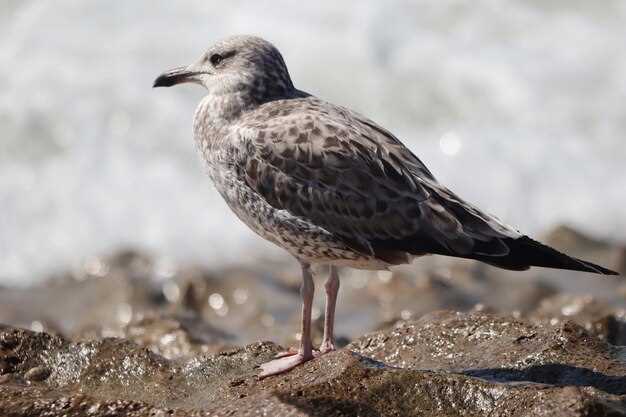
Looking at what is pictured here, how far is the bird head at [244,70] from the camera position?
6723mm

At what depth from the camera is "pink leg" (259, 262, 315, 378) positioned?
5.65 meters

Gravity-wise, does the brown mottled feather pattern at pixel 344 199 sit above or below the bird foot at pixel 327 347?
above

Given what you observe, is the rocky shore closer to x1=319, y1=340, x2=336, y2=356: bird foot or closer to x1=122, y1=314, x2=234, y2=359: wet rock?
x1=122, y1=314, x2=234, y2=359: wet rock

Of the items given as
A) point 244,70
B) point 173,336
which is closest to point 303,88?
point 173,336

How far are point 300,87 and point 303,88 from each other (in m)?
0.05

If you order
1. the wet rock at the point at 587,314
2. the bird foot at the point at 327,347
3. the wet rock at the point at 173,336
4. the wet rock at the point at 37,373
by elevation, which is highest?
the wet rock at the point at 37,373

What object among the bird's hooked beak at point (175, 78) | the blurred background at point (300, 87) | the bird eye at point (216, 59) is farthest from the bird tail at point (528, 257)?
the blurred background at point (300, 87)

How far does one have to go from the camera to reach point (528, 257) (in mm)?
5695

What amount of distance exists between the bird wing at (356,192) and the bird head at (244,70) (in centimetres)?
72

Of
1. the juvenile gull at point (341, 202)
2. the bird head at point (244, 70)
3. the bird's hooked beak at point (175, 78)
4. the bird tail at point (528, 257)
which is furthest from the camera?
the bird's hooked beak at point (175, 78)

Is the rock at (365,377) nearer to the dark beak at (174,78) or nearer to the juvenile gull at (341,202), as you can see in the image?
the juvenile gull at (341,202)

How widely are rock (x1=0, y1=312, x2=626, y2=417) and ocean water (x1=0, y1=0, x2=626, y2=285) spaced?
5880 millimetres

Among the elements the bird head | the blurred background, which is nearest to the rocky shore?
the bird head

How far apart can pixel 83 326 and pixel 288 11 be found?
Result: 765 cm
